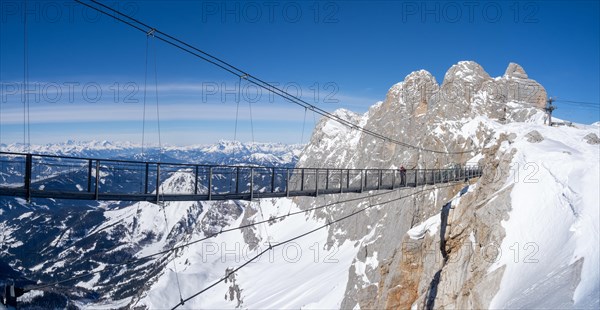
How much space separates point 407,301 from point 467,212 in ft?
41.2

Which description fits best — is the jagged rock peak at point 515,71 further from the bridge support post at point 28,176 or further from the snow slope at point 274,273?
the bridge support post at point 28,176

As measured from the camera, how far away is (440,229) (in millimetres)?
30250

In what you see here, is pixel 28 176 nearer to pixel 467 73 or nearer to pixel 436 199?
pixel 436 199

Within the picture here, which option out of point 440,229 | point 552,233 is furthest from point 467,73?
point 552,233

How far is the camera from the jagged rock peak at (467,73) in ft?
286

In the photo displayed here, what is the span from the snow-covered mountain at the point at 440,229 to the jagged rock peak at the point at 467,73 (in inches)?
11.4

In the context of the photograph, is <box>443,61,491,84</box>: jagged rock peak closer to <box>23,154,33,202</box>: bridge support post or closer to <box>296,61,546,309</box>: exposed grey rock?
<box>296,61,546,309</box>: exposed grey rock

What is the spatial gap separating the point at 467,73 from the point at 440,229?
2564 inches

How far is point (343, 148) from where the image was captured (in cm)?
17788

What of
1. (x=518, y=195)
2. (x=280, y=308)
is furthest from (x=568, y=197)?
(x=280, y=308)

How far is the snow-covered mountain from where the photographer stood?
16250 millimetres

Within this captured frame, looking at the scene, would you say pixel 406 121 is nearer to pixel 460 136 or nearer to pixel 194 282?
pixel 460 136

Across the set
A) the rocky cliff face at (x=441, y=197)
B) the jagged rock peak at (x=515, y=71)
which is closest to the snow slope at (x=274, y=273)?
the rocky cliff face at (x=441, y=197)

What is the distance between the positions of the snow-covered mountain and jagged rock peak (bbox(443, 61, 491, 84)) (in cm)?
29
